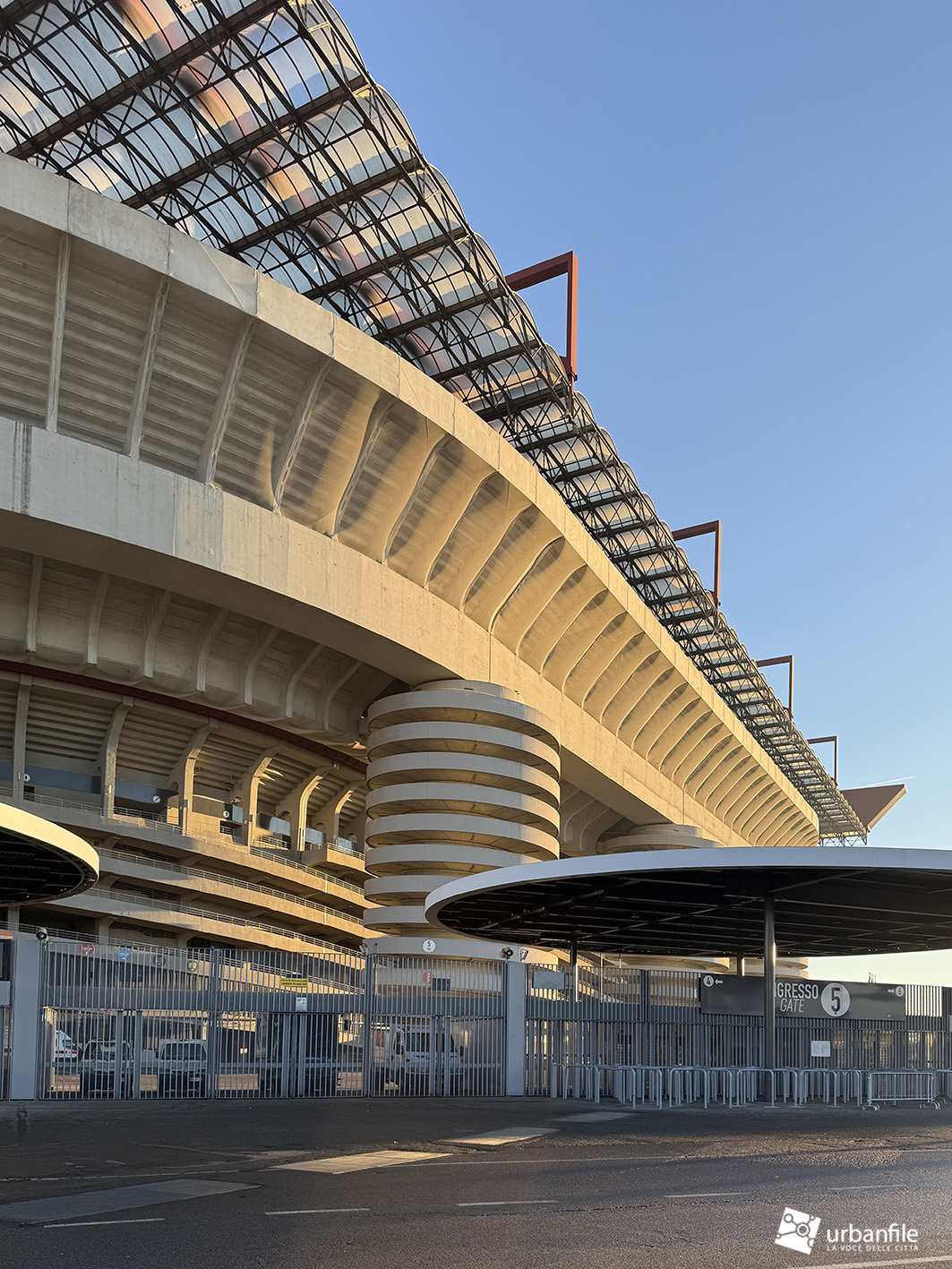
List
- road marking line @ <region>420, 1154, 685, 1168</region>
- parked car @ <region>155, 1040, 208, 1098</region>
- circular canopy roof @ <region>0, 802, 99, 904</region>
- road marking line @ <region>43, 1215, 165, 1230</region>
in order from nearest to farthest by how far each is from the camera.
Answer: road marking line @ <region>43, 1215, 165, 1230</region>, road marking line @ <region>420, 1154, 685, 1168</region>, circular canopy roof @ <region>0, 802, 99, 904</region>, parked car @ <region>155, 1040, 208, 1098</region>

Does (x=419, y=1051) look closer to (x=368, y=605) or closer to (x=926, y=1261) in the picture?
(x=368, y=605)

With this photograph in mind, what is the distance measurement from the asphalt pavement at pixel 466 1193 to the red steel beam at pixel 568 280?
33718mm

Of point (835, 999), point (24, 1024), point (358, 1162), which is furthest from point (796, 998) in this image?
point (358, 1162)

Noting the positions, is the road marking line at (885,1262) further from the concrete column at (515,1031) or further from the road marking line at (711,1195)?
the concrete column at (515,1031)

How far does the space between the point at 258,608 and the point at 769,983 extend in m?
19.2

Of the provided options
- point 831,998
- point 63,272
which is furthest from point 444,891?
point 63,272

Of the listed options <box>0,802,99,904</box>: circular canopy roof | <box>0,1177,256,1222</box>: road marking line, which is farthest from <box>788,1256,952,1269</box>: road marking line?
<box>0,802,99,904</box>: circular canopy roof

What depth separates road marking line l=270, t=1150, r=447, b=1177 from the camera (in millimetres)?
13172

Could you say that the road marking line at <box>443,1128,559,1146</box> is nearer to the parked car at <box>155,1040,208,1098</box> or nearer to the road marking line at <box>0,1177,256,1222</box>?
the road marking line at <box>0,1177,256,1222</box>

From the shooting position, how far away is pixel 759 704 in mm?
84875

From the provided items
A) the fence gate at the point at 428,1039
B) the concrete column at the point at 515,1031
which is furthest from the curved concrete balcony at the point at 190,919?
the concrete column at the point at 515,1031

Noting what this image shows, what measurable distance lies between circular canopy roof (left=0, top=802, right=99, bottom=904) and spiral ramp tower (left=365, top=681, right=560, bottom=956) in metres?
12.7

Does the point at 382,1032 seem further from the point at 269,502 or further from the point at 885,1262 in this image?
the point at 885,1262

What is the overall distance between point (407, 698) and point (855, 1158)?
1163 inches
